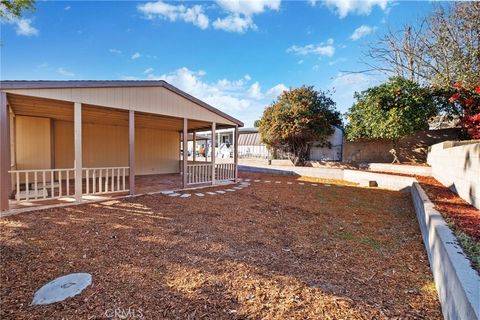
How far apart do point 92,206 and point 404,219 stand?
24.6 feet

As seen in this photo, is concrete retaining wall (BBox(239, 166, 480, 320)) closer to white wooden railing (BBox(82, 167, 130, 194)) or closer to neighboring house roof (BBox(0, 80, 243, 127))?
white wooden railing (BBox(82, 167, 130, 194))

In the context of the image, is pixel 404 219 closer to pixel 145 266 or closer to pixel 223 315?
pixel 223 315

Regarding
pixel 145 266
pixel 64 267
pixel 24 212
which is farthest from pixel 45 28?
pixel 145 266

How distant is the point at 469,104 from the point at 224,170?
34.8 feet

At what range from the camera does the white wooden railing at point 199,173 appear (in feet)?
28.3

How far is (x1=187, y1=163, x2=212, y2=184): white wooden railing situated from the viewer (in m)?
8.64

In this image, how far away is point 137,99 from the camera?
662cm

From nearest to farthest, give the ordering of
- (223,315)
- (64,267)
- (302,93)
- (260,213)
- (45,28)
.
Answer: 1. (223,315)
2. (64,267)
3. (260,213)
4. (45,28)
5. (302,93)

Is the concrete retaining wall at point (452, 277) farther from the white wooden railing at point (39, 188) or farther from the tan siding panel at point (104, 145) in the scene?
the tan siding panel at point (104, 145)

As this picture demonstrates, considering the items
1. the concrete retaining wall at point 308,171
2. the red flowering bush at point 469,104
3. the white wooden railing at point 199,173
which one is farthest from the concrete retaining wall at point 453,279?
the red flowering bush at point 469,104

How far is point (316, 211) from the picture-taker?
577cm

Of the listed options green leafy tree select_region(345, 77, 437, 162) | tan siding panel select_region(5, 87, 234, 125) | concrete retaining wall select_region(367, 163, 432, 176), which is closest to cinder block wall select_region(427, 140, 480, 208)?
concrete retaining wall select_region(367, 163, 432, 176)

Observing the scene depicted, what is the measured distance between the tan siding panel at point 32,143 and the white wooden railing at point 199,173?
5384mm

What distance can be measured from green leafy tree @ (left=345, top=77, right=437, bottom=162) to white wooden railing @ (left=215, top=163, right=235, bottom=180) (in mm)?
7194
